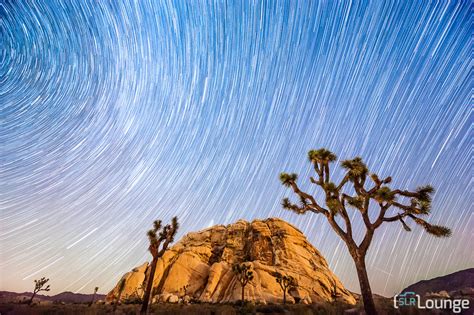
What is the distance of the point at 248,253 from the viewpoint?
58062 millimetres

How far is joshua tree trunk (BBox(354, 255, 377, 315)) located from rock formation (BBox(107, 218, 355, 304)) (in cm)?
2596

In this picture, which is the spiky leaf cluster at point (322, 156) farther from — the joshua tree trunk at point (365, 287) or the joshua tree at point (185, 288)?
the joshua tree at point (185, 288)

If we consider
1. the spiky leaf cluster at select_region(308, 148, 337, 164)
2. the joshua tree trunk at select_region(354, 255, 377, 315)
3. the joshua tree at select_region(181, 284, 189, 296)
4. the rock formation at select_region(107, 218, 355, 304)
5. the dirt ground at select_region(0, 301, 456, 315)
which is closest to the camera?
the joshua tree trunk at select_region(354, 255, 377, 315)

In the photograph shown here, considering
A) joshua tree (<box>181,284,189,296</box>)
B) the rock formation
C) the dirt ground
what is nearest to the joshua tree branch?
the dirt ground

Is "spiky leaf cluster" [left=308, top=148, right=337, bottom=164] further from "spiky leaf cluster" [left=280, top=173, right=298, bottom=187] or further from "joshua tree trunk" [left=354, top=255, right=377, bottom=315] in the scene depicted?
"joshua tree trunk" [left=354, top=255, right=377, bottom=315]

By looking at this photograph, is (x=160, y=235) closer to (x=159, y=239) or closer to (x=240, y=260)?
(x=159, y=239)

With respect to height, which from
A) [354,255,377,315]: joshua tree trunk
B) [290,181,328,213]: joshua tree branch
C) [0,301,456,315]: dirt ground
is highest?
[290,181,328,213]: joshua tree branch

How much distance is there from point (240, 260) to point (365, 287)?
47.6 m

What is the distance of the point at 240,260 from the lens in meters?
56.3

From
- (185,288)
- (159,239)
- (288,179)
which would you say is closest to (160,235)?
(159,239)

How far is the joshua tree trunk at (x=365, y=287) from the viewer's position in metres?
11.5

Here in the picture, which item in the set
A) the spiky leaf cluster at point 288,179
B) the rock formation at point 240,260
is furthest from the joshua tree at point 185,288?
the spiky leaf cluster at point 288,179

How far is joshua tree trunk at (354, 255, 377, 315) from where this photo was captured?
454 inches

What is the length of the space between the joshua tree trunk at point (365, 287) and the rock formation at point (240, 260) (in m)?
26.0
